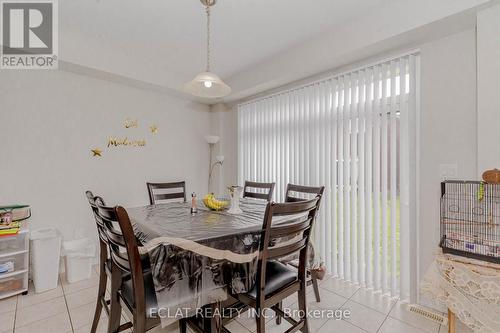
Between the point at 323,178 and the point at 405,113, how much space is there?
103 cm

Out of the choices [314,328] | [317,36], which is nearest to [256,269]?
[314,328]

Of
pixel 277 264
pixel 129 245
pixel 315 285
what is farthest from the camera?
pixel 315 285

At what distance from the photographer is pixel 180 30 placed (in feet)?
8.22

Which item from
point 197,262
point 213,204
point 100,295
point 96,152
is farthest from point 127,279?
point 96,152

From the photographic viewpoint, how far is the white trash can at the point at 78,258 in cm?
255

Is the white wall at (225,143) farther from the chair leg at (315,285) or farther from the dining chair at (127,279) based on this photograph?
the dining chair at (127,279)

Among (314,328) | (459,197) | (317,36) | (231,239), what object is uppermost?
(317,36)

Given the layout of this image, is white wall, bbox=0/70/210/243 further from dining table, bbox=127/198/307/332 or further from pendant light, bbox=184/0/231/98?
dining table, bbox=127/198/307/332

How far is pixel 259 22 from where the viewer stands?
2.37 metres

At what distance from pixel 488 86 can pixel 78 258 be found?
3982mm

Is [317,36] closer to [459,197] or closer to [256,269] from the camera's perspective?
[459,197]

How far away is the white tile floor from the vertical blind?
0.86 feet

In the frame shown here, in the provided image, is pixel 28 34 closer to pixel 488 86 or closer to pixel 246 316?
pixel 246 316

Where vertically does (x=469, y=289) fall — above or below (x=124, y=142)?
below
